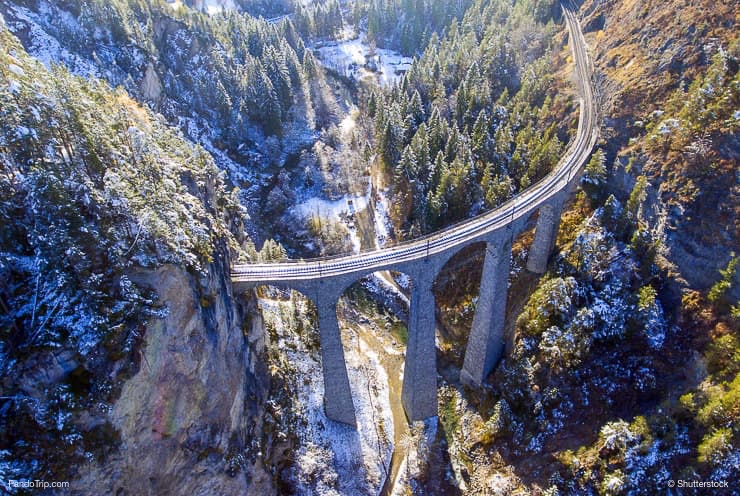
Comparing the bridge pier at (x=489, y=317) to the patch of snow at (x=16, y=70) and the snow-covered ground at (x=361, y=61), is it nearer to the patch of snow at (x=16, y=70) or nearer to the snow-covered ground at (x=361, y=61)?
the patch of snow at (x=16, y=70)

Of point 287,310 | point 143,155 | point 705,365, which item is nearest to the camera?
point 143,155

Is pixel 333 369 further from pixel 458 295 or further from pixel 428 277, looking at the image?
pixel 458 295

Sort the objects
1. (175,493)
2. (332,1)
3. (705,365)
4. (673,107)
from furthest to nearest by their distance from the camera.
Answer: (332,1)
(673,107)
(705,365)
(175,493)

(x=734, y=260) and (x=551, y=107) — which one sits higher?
(x=551, y=107)

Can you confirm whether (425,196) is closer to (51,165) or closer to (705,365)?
(705,365)

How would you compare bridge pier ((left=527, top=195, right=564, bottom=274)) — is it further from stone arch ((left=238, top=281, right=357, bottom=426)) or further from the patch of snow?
the patch of snow

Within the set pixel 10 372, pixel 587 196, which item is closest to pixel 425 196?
pixel 587 196

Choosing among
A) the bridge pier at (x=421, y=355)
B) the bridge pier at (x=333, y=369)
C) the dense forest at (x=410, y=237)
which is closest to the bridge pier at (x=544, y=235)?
the dense forest at (x=410, y=237)

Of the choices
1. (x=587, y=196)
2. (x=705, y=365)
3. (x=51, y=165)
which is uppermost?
(x=587, y=196)
